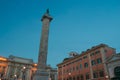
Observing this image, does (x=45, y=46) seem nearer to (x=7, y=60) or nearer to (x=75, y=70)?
(x=75, y=70)

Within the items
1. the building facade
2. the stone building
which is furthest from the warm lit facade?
the building facade

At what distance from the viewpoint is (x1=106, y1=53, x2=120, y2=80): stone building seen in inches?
1361

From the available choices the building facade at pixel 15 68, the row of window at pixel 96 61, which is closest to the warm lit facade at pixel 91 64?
the row of window at pixel 96 61

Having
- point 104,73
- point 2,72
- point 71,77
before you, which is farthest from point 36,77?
point 2,72

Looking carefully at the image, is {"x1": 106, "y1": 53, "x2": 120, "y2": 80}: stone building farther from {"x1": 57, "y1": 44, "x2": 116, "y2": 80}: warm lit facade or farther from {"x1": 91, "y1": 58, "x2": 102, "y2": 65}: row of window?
{"x1": 91, "y1": 58, "x2": 102, "y2": 65}: row of window

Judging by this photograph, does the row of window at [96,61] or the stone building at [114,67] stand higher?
the row of window at [96,61]

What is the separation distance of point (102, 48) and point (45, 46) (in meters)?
19.4

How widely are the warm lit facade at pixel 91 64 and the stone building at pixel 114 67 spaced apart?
118 cm

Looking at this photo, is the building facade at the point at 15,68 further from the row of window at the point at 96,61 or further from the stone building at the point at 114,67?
the stone building at the point at 114,67

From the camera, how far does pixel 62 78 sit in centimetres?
5556

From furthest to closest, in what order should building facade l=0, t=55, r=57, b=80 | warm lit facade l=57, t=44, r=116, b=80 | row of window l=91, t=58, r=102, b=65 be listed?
building facade l=0, t=55, r=57, b=80 < row of window l=91, t=58, r=102, b=65 < warm lit facade l=57, t=44, r=116, b=80

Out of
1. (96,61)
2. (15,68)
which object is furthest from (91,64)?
(15,68)

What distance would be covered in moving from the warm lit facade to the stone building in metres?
1.18

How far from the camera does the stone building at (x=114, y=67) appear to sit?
34.6m
